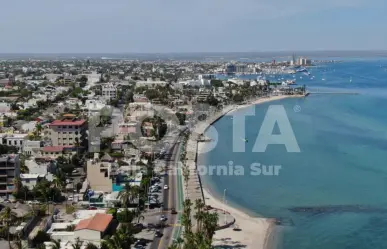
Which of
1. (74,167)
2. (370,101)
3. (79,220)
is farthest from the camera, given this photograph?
(370,101)

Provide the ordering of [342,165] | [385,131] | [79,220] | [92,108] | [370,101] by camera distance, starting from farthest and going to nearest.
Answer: [370,101] < [92,108] < [385,131] < [342,165] < [79,220]

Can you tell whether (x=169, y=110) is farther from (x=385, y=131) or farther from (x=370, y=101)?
(x=370, y=101)

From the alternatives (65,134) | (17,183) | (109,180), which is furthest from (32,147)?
(109,180)

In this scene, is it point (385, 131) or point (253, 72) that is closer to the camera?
point (385, 131)

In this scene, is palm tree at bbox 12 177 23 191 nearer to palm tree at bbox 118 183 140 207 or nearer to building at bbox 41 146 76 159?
palm tree at bbox 118 183 140 207

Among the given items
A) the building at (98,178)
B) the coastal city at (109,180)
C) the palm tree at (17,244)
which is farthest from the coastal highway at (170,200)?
the palm tree at (17,244)

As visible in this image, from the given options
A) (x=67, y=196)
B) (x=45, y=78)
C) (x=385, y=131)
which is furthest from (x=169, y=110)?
(x=45, y=78)
